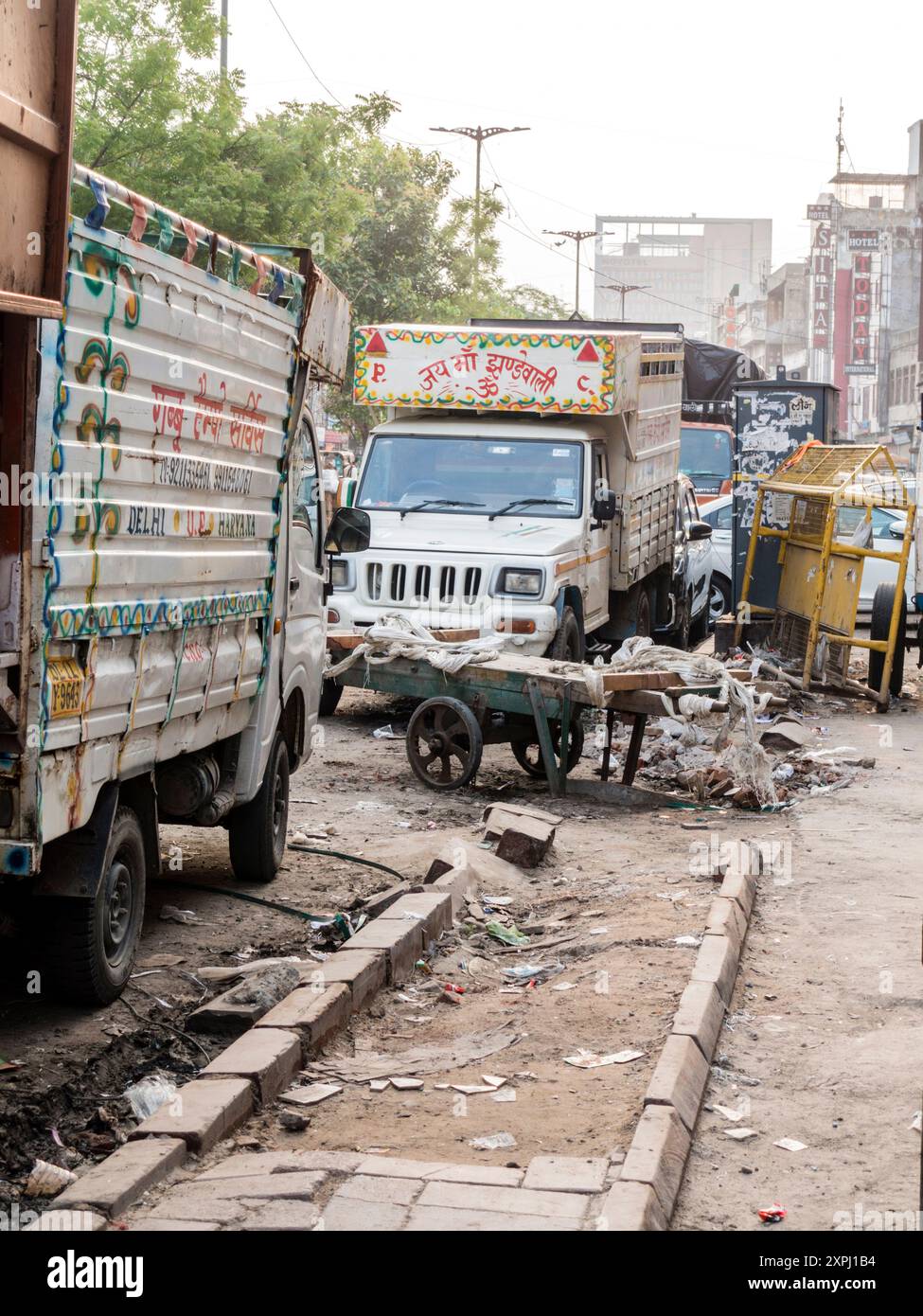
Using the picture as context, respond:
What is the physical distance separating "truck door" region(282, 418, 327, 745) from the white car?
9598 millimetres

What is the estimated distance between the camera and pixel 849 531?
16.9 metres

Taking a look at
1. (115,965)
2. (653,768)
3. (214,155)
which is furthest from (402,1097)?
(214,155)

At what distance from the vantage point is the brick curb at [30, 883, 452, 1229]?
4027 mm

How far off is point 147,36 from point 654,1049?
17006 mm

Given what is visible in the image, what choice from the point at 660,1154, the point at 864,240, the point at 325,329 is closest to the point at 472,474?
the point at 325,329

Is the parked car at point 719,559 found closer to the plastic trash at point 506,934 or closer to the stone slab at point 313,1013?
the plastic trash at point 506,934

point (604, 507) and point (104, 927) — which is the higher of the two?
point (604, 507)

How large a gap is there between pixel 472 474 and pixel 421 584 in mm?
1356

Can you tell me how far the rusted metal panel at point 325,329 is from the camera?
7.70 metres

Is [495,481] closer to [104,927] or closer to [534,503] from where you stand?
[534,503]

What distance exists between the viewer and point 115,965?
597cm
